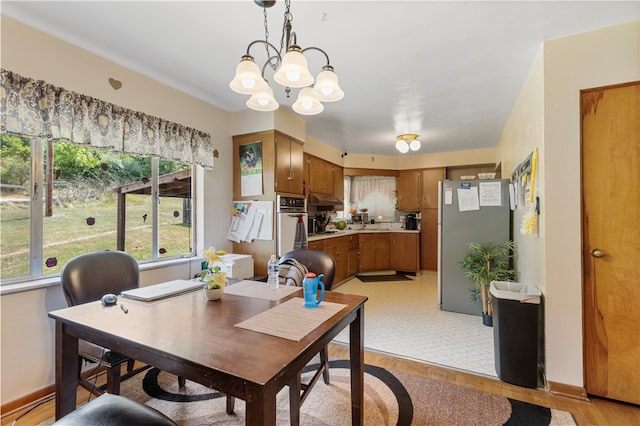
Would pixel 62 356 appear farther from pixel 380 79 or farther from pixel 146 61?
pixel 380 79

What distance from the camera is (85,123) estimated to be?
2107 millimetres

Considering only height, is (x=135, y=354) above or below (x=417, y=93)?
below

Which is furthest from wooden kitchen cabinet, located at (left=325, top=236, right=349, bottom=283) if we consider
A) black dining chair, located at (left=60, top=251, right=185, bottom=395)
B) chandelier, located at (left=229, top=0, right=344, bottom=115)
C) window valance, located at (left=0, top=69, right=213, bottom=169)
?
chandelier, located at (left=229, top=0, right=344, bottom=115)

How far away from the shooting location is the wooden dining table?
2.78 feet

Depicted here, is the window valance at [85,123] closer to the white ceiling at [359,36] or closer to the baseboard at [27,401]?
the white ceiling at [359,36]

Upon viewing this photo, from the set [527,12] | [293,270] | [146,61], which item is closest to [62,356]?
[293,270]

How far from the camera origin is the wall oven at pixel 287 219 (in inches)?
129

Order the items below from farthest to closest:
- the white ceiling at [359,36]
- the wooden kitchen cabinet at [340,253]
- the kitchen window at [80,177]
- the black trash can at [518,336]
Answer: the wooden kitchen cabinet at [340,253]
the black trash can at [518,336]
the kitchen window at [80,177]
the white ceiling at [359,36]

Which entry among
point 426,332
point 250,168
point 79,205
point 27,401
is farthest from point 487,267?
point 27,401

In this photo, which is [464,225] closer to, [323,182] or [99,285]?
[323,182]

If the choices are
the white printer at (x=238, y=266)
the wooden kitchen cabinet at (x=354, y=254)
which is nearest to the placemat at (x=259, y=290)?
the white printer at (x=238, y=266)

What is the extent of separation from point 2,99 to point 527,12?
10.5ft

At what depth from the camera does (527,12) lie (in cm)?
176

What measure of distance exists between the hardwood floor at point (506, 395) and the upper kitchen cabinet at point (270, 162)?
204cm
